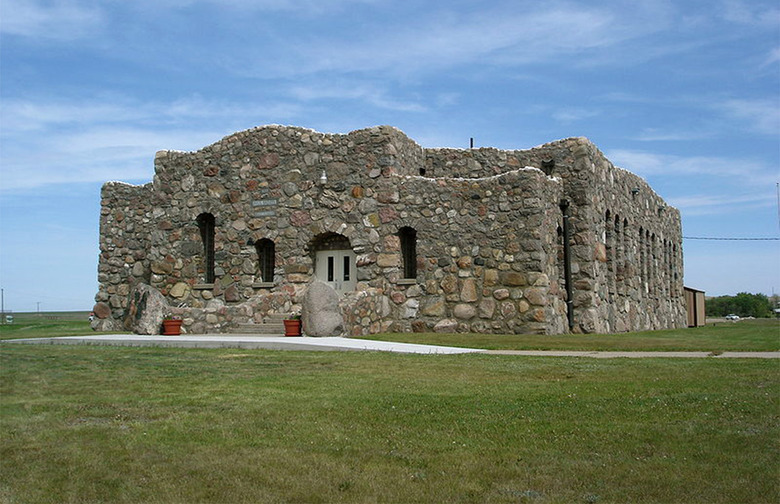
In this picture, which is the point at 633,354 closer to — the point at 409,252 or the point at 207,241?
the point at 409,252

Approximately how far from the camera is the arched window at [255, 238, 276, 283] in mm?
24266

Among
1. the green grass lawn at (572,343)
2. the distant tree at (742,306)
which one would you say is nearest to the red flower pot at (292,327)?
the green grass lawn at (572,343)

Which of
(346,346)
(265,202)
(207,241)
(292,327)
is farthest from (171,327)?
(346,346)

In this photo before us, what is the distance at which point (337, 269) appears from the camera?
23.6 metres

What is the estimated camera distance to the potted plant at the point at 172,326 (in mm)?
20656

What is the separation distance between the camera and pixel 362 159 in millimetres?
22875

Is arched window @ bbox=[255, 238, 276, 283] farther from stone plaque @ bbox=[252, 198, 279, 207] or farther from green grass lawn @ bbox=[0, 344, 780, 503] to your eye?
green grass lawn @ bbox=[0, 344, 780, 503]

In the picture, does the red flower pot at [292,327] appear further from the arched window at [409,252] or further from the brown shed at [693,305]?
the brown shed at [693,305]

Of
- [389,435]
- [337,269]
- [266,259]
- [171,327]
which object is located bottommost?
[389,435]

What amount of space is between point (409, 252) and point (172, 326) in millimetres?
6967

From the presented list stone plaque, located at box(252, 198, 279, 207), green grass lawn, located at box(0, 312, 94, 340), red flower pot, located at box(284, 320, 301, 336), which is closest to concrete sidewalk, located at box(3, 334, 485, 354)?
red flower pot, located at box(284, 320, 301, 336)

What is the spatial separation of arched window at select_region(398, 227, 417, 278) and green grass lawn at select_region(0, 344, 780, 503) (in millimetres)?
11661

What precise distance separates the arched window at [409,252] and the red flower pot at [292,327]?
475cm

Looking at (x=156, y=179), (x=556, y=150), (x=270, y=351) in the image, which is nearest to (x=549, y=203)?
(x=556, y=150)
